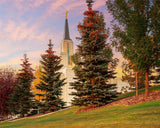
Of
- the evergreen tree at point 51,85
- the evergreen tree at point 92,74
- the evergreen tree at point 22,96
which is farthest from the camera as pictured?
the evergreen tree at point 22,96

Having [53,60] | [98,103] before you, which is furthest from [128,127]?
[53,60]

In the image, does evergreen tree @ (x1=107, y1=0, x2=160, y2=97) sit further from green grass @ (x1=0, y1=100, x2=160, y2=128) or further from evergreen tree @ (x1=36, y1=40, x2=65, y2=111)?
evergreen tree @ (x1=36, y1=40, x2=65, y2=111)

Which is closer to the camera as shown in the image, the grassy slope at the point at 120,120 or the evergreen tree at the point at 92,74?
the grassy slope at the point at 120,120

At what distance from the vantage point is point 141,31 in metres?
15.8

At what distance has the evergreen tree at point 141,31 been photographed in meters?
15.3

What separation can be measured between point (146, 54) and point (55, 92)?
1215 cm

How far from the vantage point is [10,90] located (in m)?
31.4

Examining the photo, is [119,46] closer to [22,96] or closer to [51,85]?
[51,85]

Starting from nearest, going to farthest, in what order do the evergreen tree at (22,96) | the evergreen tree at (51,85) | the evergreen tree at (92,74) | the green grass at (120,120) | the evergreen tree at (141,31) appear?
the green grass at (120,120)
the evergreen tree at (141,31)
the evergreen tree at (92,74)
the evergreen tree at (51,85)
the evergreen tree at (22,96)

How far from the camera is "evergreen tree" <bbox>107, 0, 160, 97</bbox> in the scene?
15258 millimetres

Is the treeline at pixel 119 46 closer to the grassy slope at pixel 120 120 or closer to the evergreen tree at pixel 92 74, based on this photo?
the evergreen tree at pixel 92 74

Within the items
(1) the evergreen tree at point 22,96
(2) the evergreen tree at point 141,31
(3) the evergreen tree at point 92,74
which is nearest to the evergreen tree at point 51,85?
(1) the evergreen tree at point 22,96

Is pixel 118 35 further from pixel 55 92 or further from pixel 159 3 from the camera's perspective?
pixel 55 92

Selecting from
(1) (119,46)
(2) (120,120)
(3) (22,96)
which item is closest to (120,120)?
(2) (120,120)
